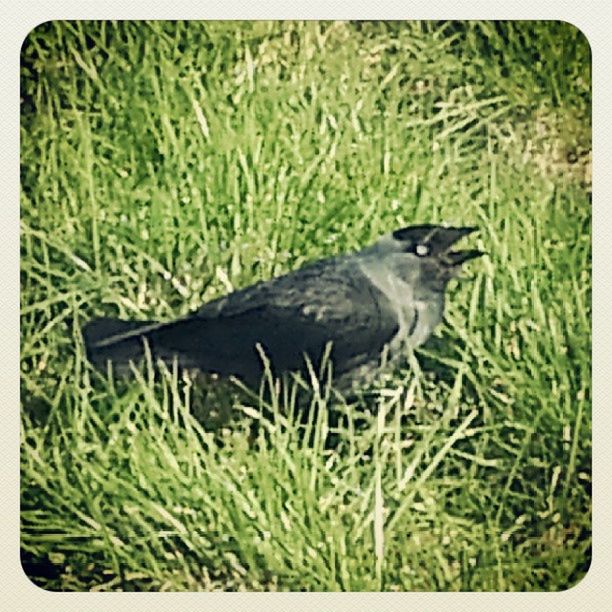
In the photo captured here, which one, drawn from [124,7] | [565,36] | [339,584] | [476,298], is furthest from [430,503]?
[124,7]

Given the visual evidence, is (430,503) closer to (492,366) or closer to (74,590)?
(492,366)

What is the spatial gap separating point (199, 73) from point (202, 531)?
26.2 inches

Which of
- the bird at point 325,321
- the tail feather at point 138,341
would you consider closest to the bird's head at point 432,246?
the bird at point 325,321

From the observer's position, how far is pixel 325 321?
115 centimetres

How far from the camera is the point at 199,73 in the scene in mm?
1162

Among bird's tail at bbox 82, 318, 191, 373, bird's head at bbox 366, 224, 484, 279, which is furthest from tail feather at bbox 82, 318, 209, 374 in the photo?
bird's head at bbox 366, 224, 484, 279

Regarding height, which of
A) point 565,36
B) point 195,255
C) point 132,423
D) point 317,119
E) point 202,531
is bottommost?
point 202,531

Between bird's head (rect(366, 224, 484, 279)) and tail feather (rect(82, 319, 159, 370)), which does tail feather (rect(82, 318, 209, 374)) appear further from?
bird's head (rect(366, 224, 484, 279))

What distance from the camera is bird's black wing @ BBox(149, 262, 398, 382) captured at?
3.76 feet

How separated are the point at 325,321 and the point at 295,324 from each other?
4 cm

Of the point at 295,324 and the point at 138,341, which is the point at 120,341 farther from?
the point at 295,324

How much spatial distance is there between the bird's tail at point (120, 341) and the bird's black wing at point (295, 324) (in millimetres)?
13

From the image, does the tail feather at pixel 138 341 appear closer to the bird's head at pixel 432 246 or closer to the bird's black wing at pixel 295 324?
the bird's black wing at pixel 295 324

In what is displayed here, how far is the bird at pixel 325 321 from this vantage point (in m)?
1.15
